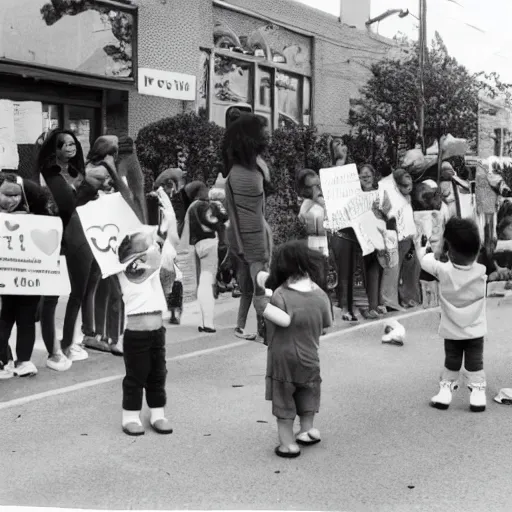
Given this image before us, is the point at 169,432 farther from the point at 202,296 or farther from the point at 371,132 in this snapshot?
the point at 371,132

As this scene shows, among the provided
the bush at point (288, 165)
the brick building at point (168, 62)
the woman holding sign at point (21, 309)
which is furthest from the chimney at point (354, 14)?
the woman holding sign at point (21, 309)

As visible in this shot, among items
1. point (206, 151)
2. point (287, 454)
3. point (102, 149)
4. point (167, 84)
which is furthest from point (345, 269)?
point (167, 84)

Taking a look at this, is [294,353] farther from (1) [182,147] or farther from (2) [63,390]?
(1) [182,147]

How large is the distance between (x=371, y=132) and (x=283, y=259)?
1255 cm

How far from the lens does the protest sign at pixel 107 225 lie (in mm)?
5539

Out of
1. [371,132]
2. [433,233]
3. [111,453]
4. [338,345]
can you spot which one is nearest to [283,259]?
[111,453]

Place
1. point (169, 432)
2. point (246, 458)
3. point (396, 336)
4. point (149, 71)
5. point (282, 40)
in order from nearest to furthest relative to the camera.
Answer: point (246, 458) → point (169, 432) → point (396, 336) → point (149, 71) → point (282, 40)

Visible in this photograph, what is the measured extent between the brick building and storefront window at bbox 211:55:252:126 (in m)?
0.03

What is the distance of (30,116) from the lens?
482 inches

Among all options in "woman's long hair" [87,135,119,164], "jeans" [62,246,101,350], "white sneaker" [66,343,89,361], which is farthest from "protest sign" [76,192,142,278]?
"white sneaker" [66,343,89,361]

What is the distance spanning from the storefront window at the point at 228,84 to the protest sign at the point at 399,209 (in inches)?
303

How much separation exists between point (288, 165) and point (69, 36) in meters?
3.73

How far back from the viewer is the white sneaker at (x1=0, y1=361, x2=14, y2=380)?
5879 mm

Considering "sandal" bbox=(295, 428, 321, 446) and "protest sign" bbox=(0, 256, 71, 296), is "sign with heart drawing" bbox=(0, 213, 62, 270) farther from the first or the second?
"sandal" bbox=(295, 428, 321, 446)
